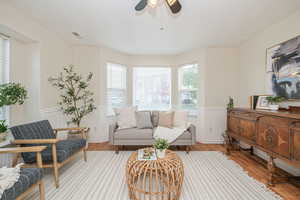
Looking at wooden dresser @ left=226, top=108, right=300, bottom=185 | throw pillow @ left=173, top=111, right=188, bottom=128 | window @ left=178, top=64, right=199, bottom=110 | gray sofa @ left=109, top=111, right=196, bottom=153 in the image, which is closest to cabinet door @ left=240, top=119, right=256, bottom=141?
wooden dresser @ left=226, top=108, right=300, bottom=185

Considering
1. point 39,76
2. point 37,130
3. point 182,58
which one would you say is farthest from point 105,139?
point 182,58

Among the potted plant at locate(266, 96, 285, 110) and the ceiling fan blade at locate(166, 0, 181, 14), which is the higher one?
the ceiling fan blade at locate(166, 0, 181, 14)

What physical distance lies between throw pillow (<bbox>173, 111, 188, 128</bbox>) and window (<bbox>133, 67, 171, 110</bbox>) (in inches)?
44.6

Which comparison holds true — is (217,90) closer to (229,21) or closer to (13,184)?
(229,21)

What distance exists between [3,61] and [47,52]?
0.74 metres

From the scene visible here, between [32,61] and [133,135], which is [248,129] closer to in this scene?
[133,135]

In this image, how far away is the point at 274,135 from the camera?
6.38 ft

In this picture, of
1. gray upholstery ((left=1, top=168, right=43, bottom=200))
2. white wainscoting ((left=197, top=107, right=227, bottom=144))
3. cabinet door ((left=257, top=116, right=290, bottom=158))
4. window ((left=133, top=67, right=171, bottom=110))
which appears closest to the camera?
gray upholstery ((left=1, top=168, right=43, bottom=200))

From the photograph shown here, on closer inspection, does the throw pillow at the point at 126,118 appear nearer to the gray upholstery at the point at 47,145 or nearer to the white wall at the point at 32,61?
the gray upholstery at the point at 47,145

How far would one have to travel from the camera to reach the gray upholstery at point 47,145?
201 centimetres

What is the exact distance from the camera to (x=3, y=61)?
2.34 metres

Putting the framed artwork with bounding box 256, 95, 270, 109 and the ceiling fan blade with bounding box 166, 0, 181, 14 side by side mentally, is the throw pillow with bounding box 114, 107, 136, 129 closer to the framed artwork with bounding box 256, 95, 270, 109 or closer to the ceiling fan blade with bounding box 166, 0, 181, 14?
the ceiling fan blade with bounding box 166, 0, 181, 14

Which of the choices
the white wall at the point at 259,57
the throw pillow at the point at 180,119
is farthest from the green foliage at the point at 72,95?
the white wall at the point at 259,57

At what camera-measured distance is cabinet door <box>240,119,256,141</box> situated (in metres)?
2.39
